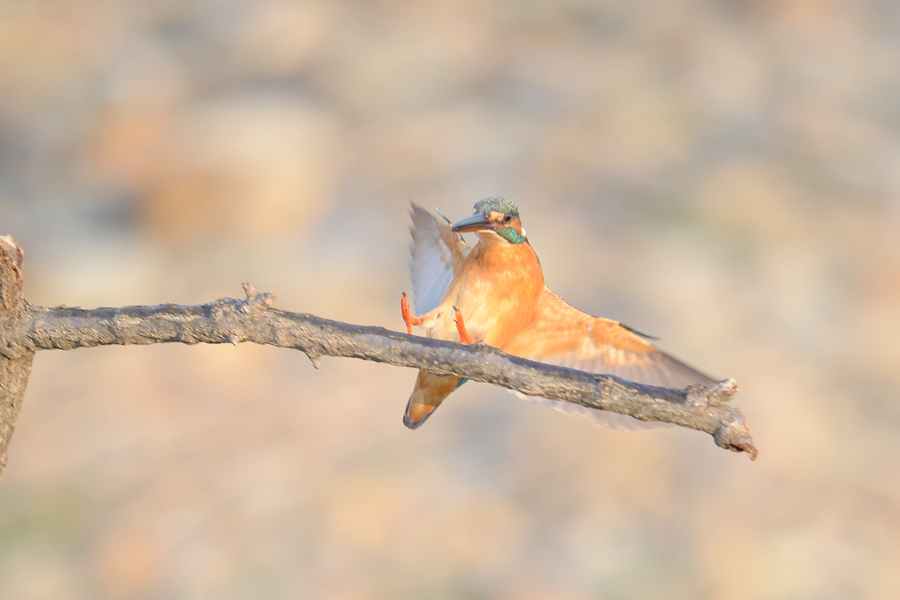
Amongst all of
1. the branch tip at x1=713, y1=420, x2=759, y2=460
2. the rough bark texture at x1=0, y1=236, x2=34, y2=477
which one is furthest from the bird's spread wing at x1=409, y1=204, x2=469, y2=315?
the rough bark texture at x1=0, y1=236, x2=34, y2=477

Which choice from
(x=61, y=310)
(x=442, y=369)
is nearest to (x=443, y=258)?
(x=442, y=369)

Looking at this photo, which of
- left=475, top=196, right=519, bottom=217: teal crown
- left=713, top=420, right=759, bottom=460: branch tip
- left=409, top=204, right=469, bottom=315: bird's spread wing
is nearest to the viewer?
left=713, top=420, right=759, bottom=460: branch tip

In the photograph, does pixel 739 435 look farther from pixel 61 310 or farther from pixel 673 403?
pixel 61 310

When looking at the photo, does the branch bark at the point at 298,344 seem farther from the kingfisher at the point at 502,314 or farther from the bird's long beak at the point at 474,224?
the bird's long beak at the point at 474,224

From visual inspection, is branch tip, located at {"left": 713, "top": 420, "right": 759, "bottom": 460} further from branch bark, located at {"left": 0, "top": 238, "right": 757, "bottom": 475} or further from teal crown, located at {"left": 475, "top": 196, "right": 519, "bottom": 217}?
teal crown, located at {"left": 475, "top": 196, "right": 519, "bottom": 217}

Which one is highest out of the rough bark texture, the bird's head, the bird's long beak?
the bird's head

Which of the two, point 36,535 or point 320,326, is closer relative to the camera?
point 320,326
